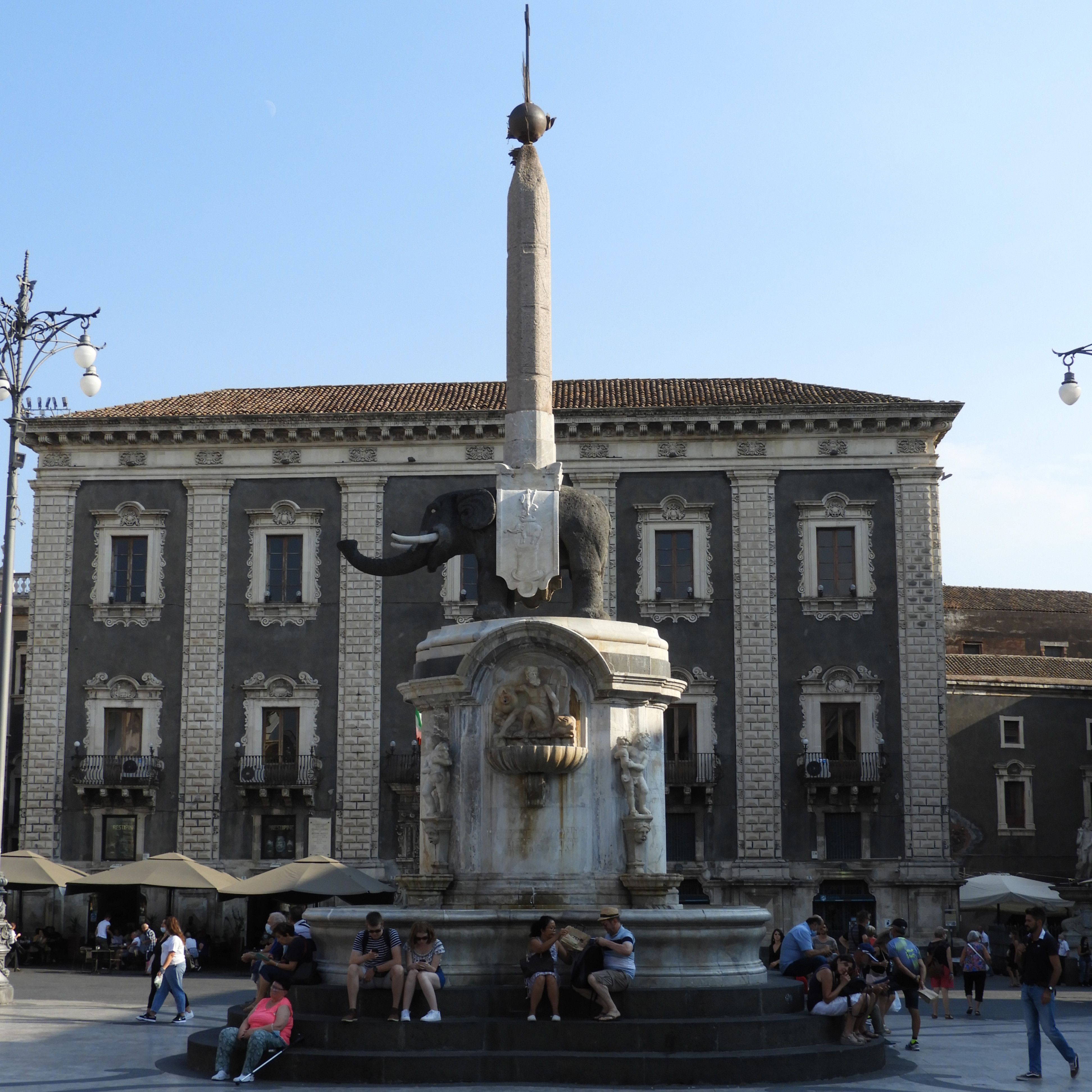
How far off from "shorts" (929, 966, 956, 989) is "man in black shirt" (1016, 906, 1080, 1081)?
9171 mm

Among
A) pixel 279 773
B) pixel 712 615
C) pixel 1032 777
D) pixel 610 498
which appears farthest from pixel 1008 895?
pixel 279 773

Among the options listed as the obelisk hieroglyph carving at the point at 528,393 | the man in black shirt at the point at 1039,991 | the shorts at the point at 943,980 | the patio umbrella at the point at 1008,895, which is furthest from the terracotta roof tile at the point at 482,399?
the man in black shirt at the point at 1039,991

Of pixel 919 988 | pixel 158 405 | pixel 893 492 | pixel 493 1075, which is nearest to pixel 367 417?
pixel 158 405

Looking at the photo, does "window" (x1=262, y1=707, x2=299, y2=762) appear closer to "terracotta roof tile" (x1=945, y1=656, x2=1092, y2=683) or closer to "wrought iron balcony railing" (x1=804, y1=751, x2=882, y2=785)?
"wrought iron balcony railing" (x1=804, y1=751, x2=882, y2=785)

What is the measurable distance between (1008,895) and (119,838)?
22.3 metres

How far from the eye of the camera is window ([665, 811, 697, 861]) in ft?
128

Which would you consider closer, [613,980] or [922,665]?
[613,980]

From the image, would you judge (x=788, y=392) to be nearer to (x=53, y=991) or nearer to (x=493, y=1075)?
(x=53, y=991)

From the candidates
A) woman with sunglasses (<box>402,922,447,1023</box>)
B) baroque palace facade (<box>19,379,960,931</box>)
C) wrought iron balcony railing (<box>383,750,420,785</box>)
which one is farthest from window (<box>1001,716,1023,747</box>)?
woman with sunglasses (<box>402,922,447,1023</box>)

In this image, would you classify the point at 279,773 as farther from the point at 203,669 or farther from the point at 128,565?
the point at 128,565

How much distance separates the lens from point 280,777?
39.7 metres

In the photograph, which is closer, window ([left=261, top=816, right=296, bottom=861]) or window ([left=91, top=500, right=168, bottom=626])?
window ([left=261, top=816, right=296, bottom=861])

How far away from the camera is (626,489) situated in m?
40.8

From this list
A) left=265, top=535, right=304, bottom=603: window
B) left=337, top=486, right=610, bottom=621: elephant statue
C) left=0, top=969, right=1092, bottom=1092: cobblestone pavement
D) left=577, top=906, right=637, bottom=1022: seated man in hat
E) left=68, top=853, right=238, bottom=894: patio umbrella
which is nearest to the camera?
left=0, top=969, right=1092, bottom=1092: cobblestone pavement
